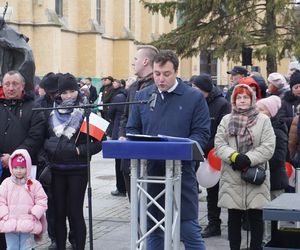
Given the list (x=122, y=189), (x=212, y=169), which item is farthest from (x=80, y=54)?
(x=212, y=169)

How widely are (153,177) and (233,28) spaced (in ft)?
82.9

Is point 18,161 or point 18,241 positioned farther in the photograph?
point 18,241

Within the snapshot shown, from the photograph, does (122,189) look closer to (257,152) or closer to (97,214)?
(97,214)

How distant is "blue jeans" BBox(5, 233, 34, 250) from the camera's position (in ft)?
24.8

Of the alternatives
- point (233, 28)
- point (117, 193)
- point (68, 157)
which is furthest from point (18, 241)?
point (233, 28)

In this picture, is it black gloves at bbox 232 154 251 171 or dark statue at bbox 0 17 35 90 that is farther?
dark statue at bbox 0 17 35 90

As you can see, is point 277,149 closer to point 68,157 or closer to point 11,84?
point 68,157

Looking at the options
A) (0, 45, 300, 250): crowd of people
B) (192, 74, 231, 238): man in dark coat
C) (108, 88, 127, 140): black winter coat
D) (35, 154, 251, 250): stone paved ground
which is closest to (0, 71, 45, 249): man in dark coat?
(0, 45, 300, 250): crowd of people

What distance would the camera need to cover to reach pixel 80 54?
165 feet

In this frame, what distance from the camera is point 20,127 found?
7.90 m

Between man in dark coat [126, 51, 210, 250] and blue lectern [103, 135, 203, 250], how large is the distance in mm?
357

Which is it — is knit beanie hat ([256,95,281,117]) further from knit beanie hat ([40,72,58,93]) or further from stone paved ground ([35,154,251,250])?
knit beanie hat ([40,72,58,93])

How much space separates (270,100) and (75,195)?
241 centimetres

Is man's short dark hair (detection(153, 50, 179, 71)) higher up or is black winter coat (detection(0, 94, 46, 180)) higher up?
man's short dark hair (detection(153, 50, 179, 71))
